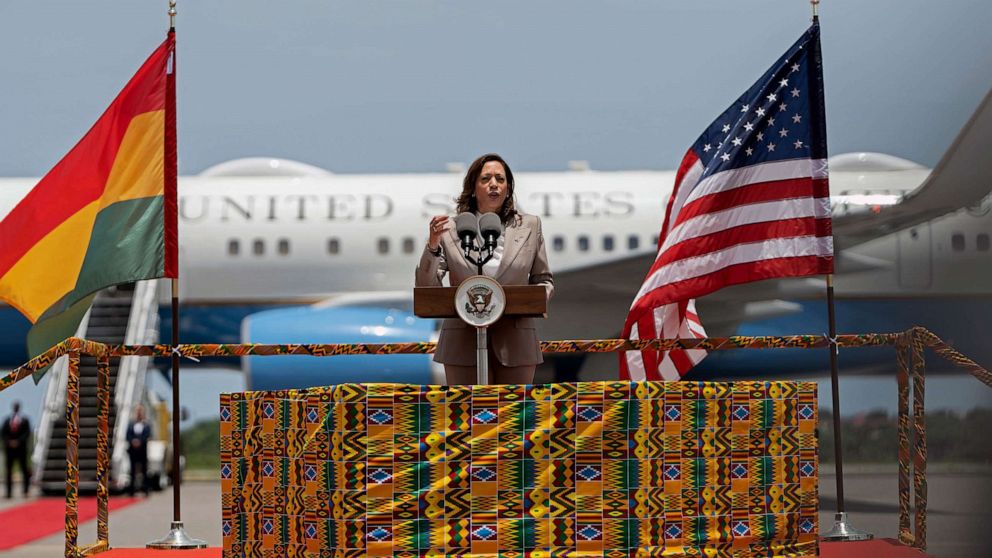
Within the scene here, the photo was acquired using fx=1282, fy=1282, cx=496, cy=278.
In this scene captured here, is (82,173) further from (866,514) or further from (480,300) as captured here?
(866,514)

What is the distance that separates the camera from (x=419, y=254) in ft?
48.2

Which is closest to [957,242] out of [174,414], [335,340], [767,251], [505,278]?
[767,251]

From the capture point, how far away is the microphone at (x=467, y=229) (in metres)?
4.16

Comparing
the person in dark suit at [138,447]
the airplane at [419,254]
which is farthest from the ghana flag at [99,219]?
the person in dark suit at [138,447]

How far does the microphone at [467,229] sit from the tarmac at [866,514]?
6.79 feet

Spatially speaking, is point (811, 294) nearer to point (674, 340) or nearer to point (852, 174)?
point (852, 174)

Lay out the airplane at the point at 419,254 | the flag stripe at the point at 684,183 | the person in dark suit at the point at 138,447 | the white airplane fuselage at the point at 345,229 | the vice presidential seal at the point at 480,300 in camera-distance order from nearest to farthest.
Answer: the vice presidential seal at the point at 480,300
the flag stripe at the point at 684,183
the person in dark suit at the point at 138,447
the airplane at the point at 419,254
the white airplane fuselage at the point at 345,229

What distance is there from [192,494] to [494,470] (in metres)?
11.4

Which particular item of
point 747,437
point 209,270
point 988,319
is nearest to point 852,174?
point 209,270

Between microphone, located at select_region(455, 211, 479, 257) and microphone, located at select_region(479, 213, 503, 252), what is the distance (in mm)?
23

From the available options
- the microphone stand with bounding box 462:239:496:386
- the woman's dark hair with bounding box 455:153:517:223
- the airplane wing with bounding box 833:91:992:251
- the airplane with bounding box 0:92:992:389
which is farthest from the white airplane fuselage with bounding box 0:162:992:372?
the microphone stand with bounding box 462:239:496:386

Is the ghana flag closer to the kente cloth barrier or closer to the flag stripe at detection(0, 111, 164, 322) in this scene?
the flag stripe at detection(0, 111, 164, 322)

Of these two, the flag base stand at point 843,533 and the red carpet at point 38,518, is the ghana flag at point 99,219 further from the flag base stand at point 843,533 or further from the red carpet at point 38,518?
the flag base stand at point 843,533

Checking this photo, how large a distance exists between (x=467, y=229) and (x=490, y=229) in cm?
7
